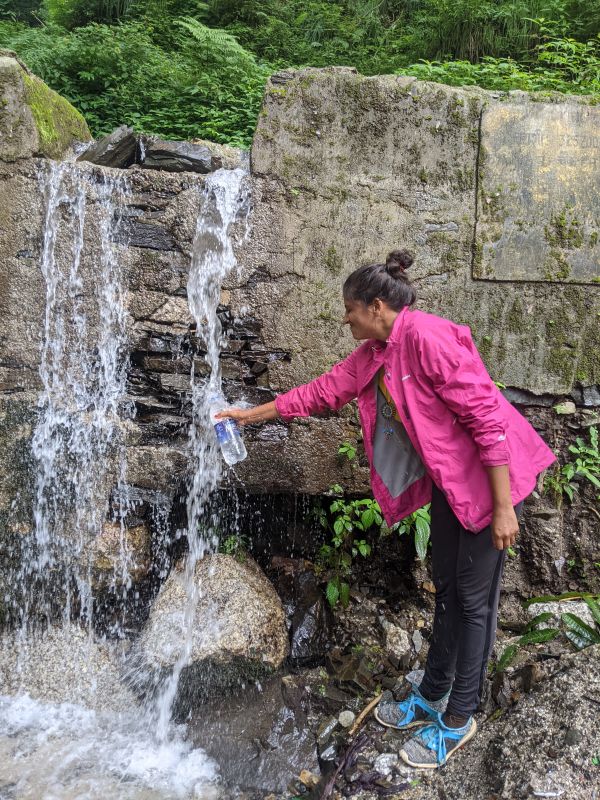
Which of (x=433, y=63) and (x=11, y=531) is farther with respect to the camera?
(x=433, y=63)

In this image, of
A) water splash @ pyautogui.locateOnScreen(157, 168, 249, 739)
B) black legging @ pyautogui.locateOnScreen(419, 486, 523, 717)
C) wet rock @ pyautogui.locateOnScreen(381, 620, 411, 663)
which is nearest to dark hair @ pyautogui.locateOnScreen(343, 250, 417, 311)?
black legging @ pyautogui.locateOnScreen(419, 486, 523, 717)

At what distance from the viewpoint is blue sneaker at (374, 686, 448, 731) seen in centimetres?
249

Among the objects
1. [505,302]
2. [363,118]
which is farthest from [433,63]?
[505,302]

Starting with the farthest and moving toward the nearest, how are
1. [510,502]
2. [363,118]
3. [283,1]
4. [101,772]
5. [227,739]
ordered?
[283,1], [363,118], [227,739], [101,772], [510,502]

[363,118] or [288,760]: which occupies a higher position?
[363,118]

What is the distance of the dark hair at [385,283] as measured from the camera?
215 cm

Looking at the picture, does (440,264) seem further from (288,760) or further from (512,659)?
(288,760)

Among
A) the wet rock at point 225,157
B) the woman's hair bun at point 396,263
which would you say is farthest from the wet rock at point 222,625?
the wet rock at point 225,157

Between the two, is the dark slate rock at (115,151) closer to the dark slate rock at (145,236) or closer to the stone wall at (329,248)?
the stone wall at (329,248)

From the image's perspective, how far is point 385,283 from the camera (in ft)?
7.03

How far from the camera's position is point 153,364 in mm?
3293

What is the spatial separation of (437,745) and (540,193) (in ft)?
9.05

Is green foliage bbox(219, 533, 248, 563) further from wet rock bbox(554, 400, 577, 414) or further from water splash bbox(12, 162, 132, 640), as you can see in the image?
wet rock bbox(554, 400, 577, 414)

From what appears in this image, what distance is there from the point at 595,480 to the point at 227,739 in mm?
2403
